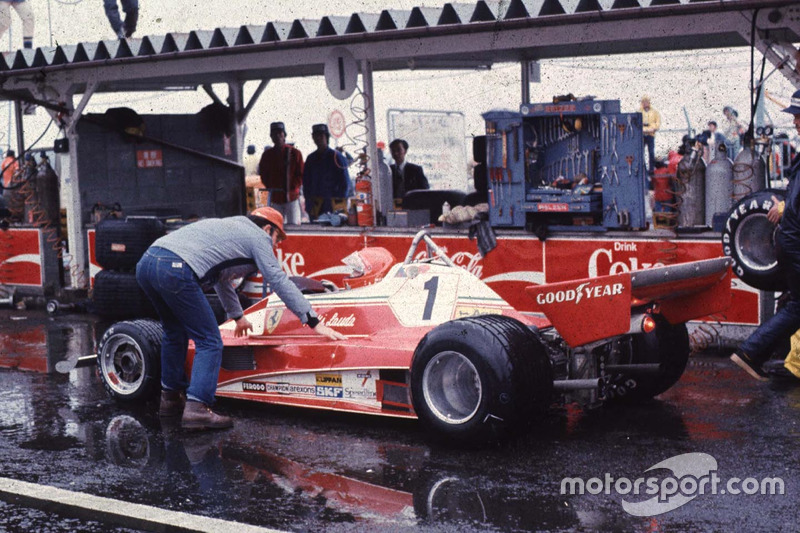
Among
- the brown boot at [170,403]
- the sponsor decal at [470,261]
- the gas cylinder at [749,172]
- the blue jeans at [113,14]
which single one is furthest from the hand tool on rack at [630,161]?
the blue jeans at [113,14]

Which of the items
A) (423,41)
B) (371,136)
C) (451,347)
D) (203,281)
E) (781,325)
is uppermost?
(423,41)

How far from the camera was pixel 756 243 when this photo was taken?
8250mm

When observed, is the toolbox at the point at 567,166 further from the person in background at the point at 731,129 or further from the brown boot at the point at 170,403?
the person in background at the point at 731,129

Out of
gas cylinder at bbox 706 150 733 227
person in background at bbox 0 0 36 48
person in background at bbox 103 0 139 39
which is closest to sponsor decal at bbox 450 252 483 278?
gas cylinder at bbox 706 150 733 227

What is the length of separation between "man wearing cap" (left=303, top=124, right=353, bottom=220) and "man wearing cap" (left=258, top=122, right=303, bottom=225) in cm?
68

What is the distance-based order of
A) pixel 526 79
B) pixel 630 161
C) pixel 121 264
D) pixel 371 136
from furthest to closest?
pixel 121 264 → pixel 526 79 → pixel 371 136 → pixel 630 161

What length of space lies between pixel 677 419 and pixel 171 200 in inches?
371

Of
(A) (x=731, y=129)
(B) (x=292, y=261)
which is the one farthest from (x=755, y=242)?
(A) (x=731, y=129)

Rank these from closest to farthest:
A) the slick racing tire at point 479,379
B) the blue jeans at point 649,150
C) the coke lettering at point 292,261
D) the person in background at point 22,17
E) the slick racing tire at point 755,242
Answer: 1. the slick racing tire at point 479,379
2. the slick racing tire at point 755,242
3. the blue jeans at point 649,150
4. the coke lettering at point 292,261
5. the person in background at point 22,17

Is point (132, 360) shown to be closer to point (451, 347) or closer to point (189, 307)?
point (189, 307)

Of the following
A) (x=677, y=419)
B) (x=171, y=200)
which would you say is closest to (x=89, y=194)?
(x=171, y=200)

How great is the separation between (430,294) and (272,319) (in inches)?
45.1

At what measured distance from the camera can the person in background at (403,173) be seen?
13.6m

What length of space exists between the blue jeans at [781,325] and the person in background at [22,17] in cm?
1241
